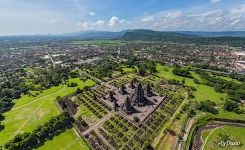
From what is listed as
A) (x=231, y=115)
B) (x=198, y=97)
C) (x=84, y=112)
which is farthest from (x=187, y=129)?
(x=84, y=112)

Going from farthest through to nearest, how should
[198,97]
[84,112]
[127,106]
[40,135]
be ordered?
[198,97], [84,112], [127,106], [40,135]

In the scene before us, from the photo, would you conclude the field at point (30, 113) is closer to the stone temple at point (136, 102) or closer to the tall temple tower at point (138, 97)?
the stone temple at point (136, 102)

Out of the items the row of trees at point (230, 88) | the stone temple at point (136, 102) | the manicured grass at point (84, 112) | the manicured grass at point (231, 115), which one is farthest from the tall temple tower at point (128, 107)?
the row of trees at point (230, 88)

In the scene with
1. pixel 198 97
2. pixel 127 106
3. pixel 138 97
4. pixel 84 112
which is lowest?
pixel 84 112

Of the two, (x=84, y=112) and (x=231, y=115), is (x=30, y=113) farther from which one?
(x=231, y=115)

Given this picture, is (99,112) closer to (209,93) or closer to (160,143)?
(160,143)

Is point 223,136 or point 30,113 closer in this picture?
point 223,136
